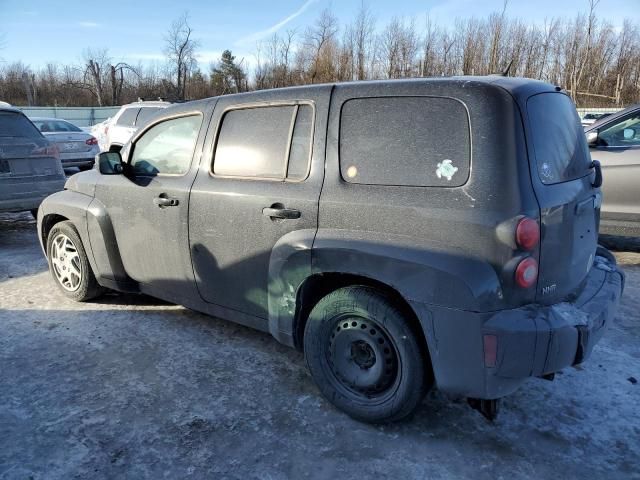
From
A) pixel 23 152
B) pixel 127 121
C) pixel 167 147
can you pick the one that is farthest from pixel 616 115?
pixel 127 121

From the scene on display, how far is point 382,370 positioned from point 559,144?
1531 mm

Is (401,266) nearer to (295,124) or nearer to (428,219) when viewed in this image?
(428,219)

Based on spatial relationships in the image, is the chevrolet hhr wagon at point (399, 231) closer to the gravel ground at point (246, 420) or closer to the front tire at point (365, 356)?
the front tire at point (365, 356)

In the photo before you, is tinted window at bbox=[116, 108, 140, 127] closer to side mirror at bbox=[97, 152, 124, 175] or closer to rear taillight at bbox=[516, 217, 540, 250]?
side mirror at bbox=[97, 152, 124, 175]

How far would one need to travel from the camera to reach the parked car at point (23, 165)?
6551 mm

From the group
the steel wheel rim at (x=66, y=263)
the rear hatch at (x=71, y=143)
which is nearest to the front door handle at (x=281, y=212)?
the steel wheel rim at (x=66, y=263)

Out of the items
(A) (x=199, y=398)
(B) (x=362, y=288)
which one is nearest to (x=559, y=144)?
(B) (x=362, y=288)

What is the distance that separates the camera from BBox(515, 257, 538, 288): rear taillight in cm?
223

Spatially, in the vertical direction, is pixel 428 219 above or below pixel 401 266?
above

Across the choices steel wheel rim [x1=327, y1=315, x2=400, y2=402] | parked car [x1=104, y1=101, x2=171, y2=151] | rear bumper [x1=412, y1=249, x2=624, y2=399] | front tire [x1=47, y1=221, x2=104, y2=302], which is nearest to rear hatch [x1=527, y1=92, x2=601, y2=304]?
rear bumper [x1=412, y1=249, x2=624, y2=399]

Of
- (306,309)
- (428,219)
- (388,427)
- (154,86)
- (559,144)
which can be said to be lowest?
(388,427)

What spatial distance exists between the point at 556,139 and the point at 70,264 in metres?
4.12

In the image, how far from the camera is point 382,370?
2641mm

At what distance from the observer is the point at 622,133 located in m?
5.75
